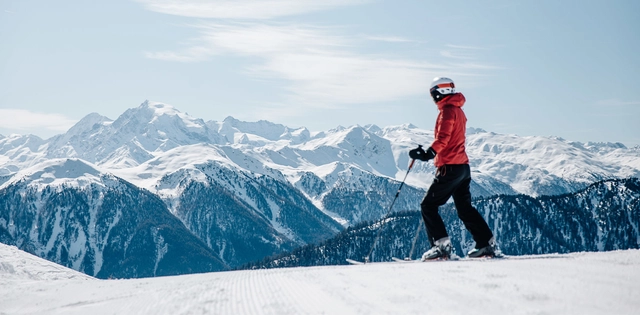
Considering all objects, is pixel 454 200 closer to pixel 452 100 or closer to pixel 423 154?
pixel 423 154

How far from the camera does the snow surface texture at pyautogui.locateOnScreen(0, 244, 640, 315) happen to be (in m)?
5.63

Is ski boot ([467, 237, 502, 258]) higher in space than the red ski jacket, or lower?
lower

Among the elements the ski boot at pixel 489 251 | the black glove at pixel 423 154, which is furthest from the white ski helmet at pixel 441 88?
the ski boot at pixel 489 251

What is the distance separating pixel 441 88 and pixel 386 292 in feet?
17.8

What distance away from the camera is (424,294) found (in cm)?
645

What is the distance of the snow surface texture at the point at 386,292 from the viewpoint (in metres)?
5.63

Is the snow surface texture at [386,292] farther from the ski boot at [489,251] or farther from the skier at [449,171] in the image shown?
the skier at [449,171]

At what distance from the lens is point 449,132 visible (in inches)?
427

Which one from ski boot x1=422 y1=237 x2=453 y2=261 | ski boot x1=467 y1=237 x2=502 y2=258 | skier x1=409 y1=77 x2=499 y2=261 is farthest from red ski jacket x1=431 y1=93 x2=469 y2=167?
ski boot x1=467 y1=237 x2=502 y2=258

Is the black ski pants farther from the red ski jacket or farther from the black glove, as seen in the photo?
the black glove

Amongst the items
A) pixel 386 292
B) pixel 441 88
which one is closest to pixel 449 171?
pixel 441 88

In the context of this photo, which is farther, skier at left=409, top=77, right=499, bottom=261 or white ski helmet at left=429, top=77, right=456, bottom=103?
white ski helmet at left=429, top=77, right=456, bottom=103

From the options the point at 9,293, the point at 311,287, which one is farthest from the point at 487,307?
the point at 9,293

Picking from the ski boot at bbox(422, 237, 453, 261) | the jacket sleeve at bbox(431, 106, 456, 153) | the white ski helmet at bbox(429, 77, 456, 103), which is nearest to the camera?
the jacket sleeve at bbox(431, 106, 456, 153)
